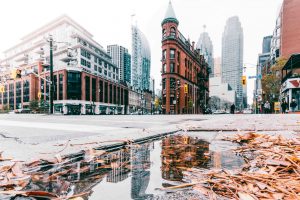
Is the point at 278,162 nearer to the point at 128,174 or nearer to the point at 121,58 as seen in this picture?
the point at 128,174

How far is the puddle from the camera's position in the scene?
4.21ft

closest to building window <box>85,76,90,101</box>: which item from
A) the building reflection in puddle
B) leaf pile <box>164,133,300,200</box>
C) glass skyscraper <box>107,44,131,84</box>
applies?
the building reflection in puddle

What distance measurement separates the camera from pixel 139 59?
144 metres

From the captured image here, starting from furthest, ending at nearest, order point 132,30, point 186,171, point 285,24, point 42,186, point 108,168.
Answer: point 132,30, point 285,24, point 108,168, point 186,171, point 42,186

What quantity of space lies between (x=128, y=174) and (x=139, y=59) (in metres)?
145

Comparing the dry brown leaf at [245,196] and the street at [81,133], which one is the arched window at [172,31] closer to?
the street at [81,133]

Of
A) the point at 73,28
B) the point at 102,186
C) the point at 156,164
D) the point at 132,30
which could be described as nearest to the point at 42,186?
the point at 102,186

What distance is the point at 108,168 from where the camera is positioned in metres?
1.81

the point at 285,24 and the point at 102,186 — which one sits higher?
the point at 285,24

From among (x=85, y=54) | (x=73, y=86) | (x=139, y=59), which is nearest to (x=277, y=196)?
(x=73, y=86)

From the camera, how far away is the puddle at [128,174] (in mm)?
1283

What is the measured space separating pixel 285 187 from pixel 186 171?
688 millimetres

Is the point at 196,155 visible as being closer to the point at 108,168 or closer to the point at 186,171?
the point at 186,171

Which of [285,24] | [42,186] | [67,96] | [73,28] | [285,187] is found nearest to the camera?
[285,187]
